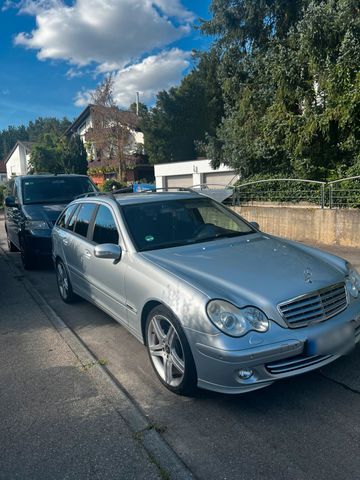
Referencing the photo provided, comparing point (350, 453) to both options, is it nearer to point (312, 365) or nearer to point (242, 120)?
point (312, 365)

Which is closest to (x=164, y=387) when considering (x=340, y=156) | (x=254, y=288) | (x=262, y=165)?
(x=254, y=288)

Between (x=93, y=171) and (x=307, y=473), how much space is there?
123 feet

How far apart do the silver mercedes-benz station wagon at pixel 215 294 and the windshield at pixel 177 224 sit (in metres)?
0.01

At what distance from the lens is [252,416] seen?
2.82 m

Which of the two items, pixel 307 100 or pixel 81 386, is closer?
pixel 81 386

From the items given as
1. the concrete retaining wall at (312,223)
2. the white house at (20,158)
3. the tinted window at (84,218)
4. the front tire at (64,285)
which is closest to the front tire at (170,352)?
the tinted window at (84,218)

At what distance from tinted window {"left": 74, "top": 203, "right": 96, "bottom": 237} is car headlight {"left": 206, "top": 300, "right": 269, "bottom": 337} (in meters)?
2.59

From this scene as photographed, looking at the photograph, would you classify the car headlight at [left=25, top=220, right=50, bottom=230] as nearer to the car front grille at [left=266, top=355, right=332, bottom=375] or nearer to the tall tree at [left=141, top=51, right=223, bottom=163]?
the car front grille at [left=266, top=355, right=332, bottom=375]

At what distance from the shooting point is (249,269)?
3236mm

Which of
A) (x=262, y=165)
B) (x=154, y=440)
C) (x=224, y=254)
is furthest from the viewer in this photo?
(x=262, y=165)

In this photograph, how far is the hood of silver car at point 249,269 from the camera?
2.90 m

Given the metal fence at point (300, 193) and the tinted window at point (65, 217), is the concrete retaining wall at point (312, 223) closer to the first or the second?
the metal fence at point (300, 193)

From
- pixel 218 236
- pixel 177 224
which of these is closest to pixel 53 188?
pixel 177 224

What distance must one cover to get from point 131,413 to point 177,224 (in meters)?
1.95
